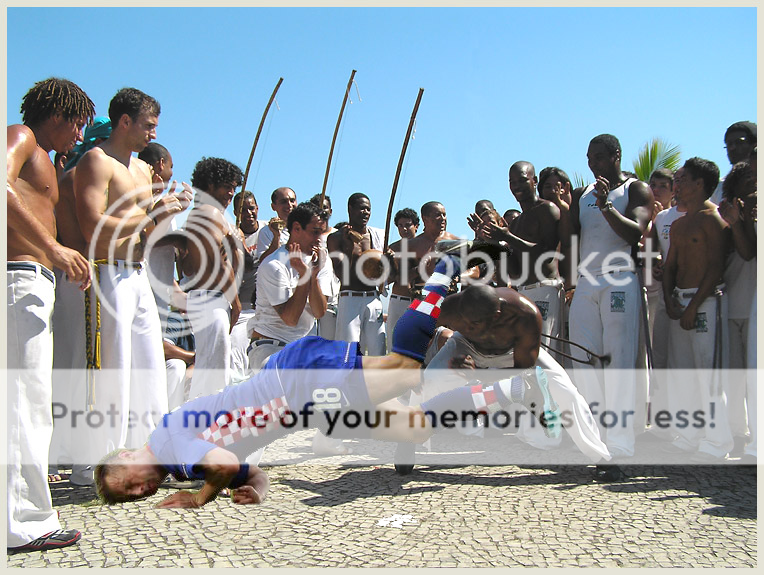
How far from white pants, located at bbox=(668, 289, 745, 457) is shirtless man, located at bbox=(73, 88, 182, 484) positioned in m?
3.63

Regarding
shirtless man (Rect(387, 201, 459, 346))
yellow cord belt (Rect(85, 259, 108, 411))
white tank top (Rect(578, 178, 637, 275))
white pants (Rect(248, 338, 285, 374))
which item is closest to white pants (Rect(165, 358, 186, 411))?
white pants (Rect(248, 338, 285, 374))

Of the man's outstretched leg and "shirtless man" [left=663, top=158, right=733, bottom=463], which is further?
"shirtless man" [left=663, top=158, right=733, bottom=463]

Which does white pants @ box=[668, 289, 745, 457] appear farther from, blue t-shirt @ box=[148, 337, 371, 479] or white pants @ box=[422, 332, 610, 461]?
blue t-shirt @ box=[148, 337, 371, 479]

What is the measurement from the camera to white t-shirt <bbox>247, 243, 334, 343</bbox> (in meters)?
3.73

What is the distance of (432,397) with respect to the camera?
7.04 feet

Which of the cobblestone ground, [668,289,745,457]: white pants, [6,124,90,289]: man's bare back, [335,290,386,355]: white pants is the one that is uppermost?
[6,124,90,289]: man's bare back

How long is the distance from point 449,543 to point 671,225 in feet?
10.9

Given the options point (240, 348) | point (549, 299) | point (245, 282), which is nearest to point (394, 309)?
point (245, 282)

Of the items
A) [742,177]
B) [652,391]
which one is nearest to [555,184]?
[742,177]

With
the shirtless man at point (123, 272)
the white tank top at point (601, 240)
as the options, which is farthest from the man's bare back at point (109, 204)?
the white tank top at point (601, 240)

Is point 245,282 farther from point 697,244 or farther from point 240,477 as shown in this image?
point 240,477

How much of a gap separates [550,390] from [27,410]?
265 cm

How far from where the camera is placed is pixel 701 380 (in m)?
4.88

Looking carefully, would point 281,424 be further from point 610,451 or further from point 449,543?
point 610,451
